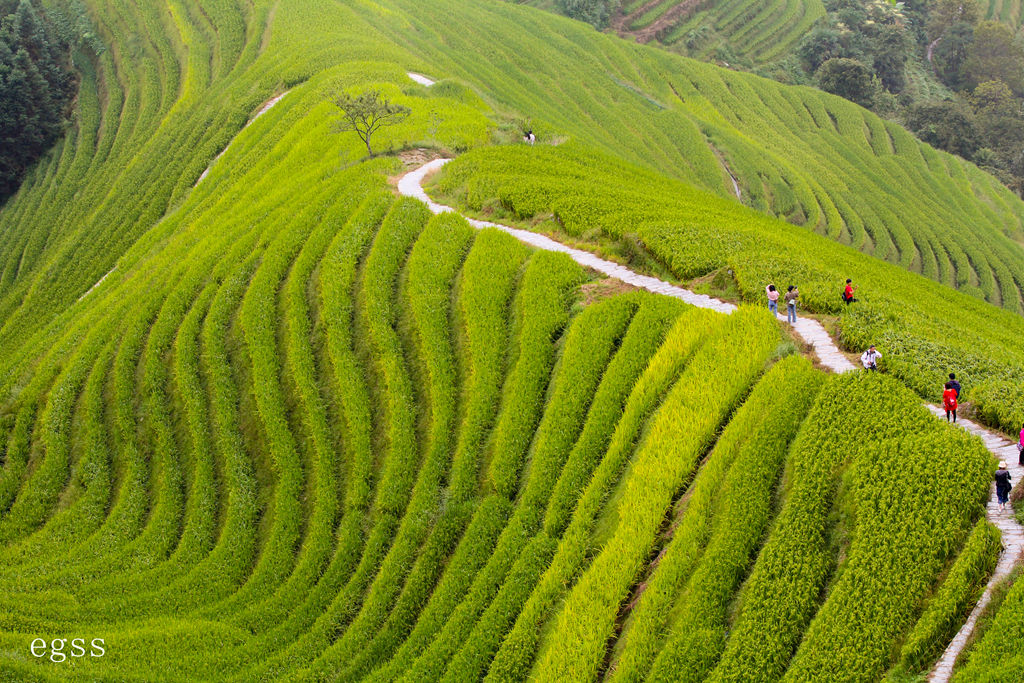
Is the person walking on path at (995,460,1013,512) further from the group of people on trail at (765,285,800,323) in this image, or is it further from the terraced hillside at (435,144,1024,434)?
the group of people on trail at (765,285,800,323)

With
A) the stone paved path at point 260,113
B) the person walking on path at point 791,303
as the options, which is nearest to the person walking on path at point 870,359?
the person walking on path at point 791,303

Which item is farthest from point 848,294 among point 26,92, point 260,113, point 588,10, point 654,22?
point 654,22

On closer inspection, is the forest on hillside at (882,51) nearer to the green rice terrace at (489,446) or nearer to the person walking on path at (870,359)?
the green rice terrace at (489,446)

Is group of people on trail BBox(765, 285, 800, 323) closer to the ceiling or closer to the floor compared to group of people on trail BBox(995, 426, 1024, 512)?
closer to the ceiling

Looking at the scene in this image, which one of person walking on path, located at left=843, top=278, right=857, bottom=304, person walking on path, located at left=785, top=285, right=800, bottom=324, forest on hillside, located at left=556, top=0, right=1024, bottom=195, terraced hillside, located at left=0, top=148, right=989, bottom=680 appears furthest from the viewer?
forest on hillside, located at left=556, top=0, right=1024, bottom=195

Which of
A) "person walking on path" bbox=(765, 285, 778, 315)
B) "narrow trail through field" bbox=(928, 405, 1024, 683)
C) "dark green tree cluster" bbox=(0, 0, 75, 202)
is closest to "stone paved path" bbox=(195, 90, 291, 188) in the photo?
"dark green tree cluster" bbox=(0, 0, 75, 202)

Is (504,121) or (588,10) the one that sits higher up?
(588,10)

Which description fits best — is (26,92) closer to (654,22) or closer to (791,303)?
(791,303)
